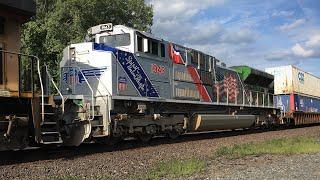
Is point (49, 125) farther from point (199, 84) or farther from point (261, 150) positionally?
point (199, 84)

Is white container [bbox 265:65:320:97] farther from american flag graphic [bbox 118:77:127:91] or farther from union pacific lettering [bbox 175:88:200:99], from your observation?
american flag graphic [bbox 118:77:127:91]

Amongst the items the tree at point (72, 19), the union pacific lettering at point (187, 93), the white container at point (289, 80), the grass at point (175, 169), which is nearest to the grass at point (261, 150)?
the grass at point (175, 169)

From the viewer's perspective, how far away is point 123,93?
13.6 m

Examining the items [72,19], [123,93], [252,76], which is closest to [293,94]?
[252,76]

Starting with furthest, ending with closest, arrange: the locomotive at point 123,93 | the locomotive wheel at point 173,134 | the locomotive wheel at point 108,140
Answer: the locomotive wheel at point 173,134 < the locomotive wheel at point 108,140 < the locomotive at point 123,93

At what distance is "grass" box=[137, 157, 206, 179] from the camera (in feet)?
26.8

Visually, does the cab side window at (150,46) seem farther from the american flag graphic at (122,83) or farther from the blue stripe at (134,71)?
the american flag graphic at (122,83)

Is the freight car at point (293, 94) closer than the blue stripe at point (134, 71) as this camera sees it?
No

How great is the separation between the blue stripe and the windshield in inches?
24.8

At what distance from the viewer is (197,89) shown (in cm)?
1797

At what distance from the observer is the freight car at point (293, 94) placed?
1121 inches

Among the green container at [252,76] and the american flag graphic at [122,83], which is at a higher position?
the green container at [252,76]

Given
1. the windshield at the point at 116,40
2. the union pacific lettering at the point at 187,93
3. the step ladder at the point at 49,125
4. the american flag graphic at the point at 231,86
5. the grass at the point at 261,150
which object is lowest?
the grass at the point at 261,150

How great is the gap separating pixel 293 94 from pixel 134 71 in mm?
17068
